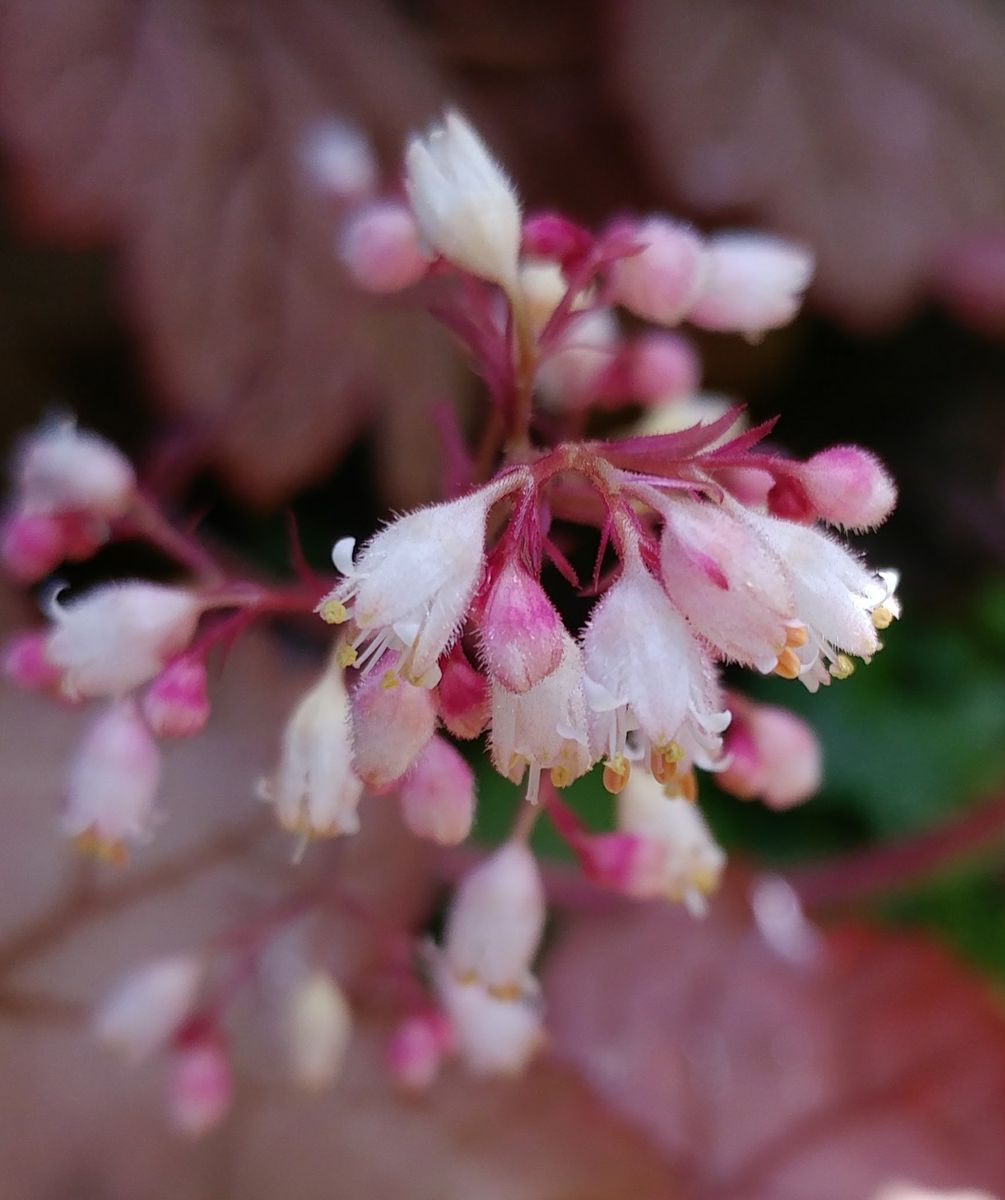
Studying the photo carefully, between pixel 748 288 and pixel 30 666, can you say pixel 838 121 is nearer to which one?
pixel 748 288

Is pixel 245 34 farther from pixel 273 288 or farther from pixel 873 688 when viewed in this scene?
pixel 873 688

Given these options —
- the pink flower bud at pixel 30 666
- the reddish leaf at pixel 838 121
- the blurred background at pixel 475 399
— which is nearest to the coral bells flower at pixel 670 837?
the pink flower bud at pixel 30 666

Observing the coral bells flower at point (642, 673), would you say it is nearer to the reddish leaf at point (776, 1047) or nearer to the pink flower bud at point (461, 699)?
the pink flower bud at point (461, 699)

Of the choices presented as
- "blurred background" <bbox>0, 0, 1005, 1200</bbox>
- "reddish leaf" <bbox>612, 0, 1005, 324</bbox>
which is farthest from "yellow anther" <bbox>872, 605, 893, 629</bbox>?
"reddish leaf" <bbox>612, 0, 1005, 324</bbox>

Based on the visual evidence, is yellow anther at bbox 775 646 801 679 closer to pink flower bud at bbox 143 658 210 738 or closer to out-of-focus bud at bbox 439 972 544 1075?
pink flower bud at bbox 143 658 210 738

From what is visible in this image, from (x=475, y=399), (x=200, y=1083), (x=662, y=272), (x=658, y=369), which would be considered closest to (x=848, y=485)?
(x=662, y=272)

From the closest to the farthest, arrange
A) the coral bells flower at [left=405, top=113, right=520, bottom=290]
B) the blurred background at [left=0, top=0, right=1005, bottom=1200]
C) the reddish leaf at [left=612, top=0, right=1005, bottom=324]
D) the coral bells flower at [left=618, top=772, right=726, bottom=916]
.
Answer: the coral bells flower at [left=405, top=113, right=520, bottom=290], the coral bells flower at [left=618, top=772, right=726, bottom=916], the blurred background at [left=0, top=0, right=1005, bottom=1200], the reddish leaf at [left=612, top=0, right=1005, bottom=324]

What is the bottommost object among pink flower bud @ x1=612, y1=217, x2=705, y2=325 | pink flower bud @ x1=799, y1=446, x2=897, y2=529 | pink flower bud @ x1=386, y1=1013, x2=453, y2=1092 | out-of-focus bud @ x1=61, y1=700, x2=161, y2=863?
pink flower bud @ x1=386, y1=1013, x2=453, y2=1092
